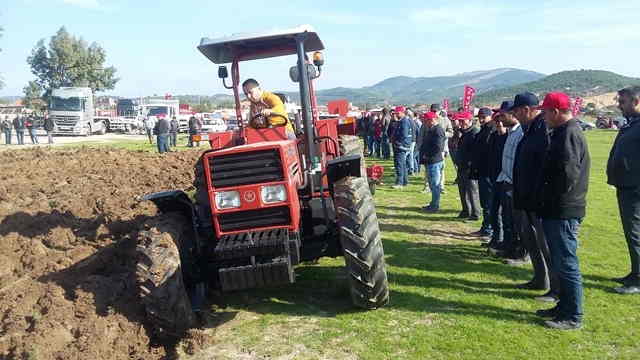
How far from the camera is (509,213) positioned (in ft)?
21.0

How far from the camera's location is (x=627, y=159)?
17.8 feet

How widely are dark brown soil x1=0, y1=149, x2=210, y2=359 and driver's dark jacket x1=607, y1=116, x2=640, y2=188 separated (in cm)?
454

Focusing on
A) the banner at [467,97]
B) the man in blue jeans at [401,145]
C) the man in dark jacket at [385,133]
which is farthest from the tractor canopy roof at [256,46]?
the man in dark jacket at [385,133]

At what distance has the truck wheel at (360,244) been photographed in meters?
4.55

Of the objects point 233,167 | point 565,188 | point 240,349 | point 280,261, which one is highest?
point 233,167

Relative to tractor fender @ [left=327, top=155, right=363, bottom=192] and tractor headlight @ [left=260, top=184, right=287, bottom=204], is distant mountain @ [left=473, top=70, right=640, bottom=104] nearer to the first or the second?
tractor fender @ [left=327, top=155, right=363, bottom=192]

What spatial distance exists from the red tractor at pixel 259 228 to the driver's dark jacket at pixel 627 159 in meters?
2.75

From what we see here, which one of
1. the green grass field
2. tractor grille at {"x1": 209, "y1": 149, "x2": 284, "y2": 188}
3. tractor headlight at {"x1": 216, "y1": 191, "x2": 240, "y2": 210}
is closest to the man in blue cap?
the green grass field

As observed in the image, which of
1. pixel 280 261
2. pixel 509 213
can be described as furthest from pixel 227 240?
pixel 509 213

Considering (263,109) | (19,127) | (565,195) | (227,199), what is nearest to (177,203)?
(227,199)

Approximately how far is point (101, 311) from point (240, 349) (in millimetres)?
1325

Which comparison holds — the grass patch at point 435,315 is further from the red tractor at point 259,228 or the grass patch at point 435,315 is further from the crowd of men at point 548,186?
the red tractor at point 259,228

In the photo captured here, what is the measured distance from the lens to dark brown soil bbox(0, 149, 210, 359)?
4246mm

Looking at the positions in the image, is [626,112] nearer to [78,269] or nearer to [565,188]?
[565,188]
